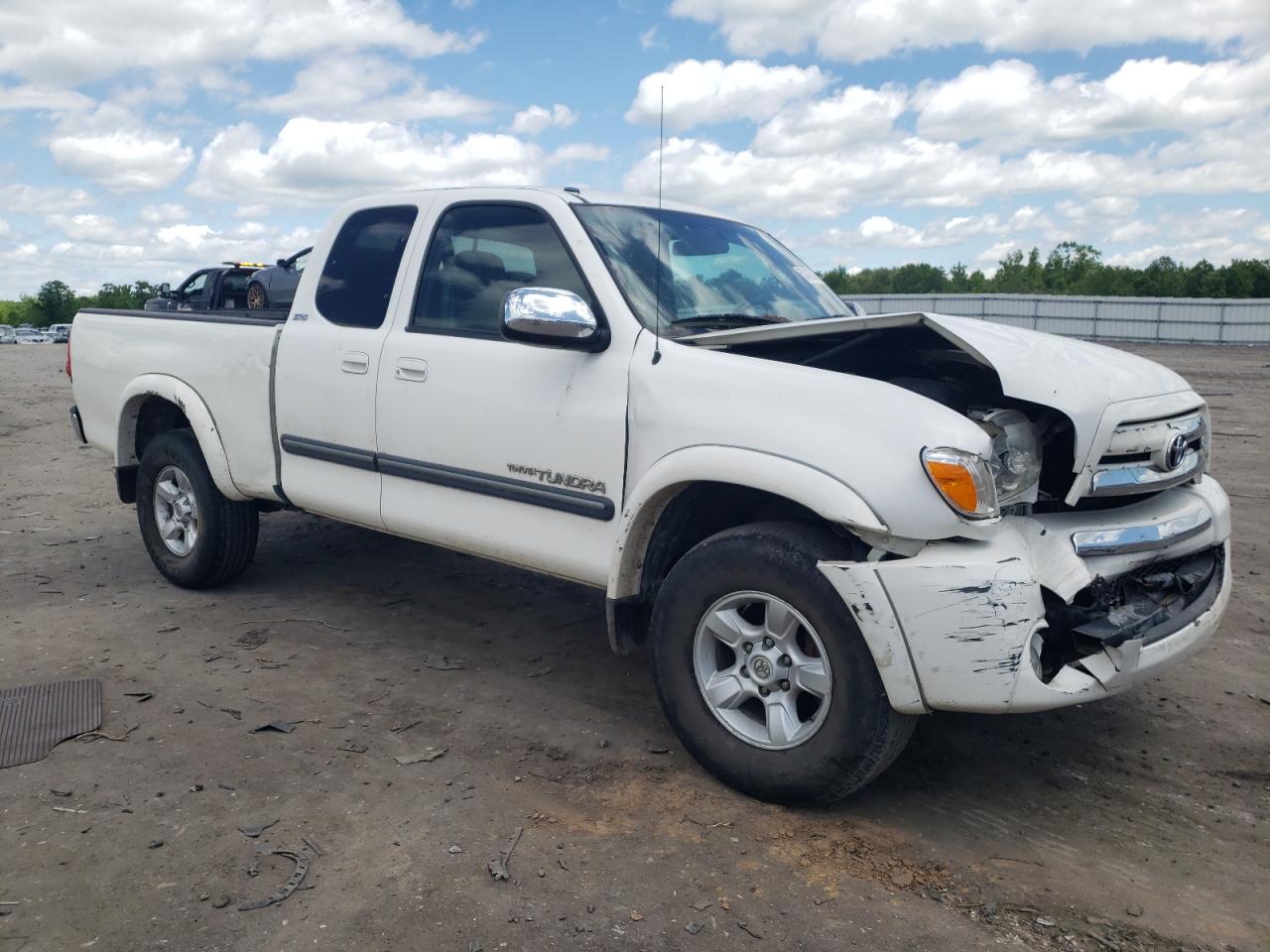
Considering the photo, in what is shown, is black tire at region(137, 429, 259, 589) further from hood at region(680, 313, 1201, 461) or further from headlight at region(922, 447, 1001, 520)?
headlight at region(922, 447, 1001, 520)

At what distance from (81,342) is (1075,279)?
87.2 m

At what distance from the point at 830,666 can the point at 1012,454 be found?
0.89 m

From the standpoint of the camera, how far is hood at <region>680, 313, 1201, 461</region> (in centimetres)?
326

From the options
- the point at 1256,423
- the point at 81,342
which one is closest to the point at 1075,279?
the point at 1256,423

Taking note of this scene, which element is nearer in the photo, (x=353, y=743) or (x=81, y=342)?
(x=353, y=743)

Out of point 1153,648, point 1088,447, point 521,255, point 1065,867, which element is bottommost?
point 1065,867

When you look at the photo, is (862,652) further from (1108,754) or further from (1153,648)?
(1108,754)

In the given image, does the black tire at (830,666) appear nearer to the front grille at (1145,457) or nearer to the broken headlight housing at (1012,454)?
the broken headlight housing at (1012,454)

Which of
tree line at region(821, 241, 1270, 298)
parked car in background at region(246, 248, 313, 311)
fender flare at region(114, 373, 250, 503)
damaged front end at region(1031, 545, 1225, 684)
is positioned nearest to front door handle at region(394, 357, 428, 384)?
fender flare at region(114, 373, 250, 503)

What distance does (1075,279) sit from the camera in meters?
83.4

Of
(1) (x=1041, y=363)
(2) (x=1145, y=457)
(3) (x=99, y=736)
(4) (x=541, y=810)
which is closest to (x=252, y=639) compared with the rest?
(3) (x=99, y=736)

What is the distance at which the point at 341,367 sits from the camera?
4.70m

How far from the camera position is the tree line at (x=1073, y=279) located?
197 feet

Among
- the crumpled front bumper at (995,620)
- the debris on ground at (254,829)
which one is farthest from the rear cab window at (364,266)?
the crumpled front bumper at (995,620)
